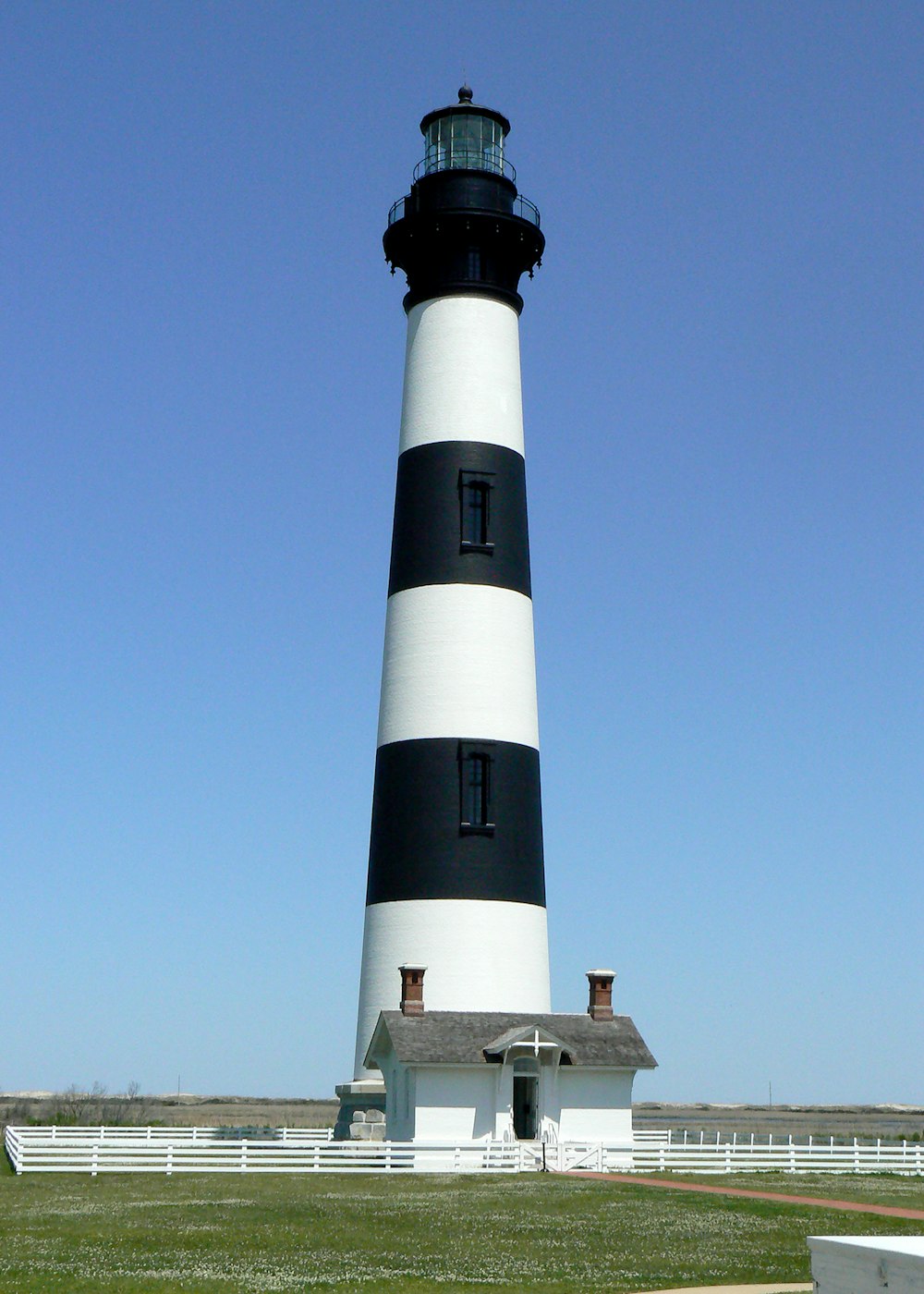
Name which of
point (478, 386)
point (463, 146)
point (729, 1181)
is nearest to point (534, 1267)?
point (729, 1181)

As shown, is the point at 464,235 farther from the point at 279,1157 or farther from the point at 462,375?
the point at 279,1157

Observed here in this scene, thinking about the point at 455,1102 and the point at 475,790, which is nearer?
the point at 455,1102

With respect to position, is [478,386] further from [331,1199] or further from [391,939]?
[331,1199]

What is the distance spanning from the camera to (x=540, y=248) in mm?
40812

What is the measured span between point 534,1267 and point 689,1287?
97.8 inches

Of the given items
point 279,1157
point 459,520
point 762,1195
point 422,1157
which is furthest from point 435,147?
point 762,1195

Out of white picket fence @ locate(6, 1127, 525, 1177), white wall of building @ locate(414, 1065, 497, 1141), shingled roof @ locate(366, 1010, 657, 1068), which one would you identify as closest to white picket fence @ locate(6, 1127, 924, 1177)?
white picket fence @ locate(6, 1127, 525, 1177)

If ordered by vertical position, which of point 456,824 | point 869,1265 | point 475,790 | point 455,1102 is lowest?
point 869,1265

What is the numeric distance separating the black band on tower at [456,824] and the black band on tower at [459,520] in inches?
171

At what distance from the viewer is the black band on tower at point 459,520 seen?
37656 millimetres

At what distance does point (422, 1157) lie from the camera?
33250 millimetres

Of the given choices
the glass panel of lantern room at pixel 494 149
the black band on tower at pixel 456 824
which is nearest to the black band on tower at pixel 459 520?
the black band on tower at pixel 456 824

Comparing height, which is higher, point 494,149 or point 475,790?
point 494,149

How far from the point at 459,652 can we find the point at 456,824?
14.2 ft
